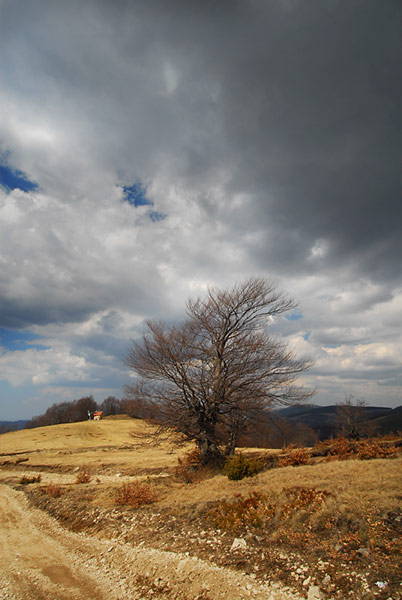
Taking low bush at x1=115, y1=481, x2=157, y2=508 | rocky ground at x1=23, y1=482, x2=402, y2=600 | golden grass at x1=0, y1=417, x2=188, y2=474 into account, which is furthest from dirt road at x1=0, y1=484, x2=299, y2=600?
golden grass at x1=0, y1=417, x2=188, y2=474

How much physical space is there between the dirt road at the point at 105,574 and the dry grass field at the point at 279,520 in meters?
0.34

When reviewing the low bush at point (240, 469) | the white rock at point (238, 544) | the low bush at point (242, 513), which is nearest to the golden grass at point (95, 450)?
the low bush at point (240, 469)

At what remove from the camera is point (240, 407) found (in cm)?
1366

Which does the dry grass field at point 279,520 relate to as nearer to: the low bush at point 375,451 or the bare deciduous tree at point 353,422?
the low bush at point 375,451

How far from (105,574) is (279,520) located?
154 inches

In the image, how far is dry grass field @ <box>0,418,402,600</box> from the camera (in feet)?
16.3

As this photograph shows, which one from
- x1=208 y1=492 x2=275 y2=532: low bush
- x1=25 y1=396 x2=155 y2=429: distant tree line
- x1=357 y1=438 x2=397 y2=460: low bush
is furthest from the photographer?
x1=25 y1=396 x2=155 y2=429: distant tree line

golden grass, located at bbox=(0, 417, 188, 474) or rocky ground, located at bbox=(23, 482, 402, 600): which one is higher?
rocky ground, located at bbox=(23, 482, 402, 600)

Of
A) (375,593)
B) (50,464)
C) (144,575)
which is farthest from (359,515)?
(50,464)

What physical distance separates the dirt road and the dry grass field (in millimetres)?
341

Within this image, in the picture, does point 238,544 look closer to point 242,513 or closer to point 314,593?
point 242,513

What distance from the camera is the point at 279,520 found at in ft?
22.7

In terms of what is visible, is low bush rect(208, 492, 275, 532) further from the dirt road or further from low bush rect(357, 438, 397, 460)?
low bush rect(357, 438, 397, 460)

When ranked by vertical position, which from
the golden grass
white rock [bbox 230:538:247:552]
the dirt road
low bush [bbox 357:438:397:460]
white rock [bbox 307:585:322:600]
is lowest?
the golden grass
